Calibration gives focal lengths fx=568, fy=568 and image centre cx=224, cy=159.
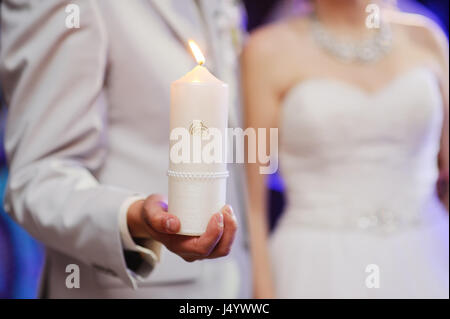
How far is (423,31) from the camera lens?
124cm

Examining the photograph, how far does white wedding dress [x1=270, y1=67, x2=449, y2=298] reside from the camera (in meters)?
1.16

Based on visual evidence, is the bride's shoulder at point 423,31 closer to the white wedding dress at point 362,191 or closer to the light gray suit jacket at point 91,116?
the white wedding dress at point 362,191

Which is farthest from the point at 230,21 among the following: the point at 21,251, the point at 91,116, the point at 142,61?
the point at 21,251

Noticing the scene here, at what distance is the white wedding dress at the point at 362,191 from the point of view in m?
1.16

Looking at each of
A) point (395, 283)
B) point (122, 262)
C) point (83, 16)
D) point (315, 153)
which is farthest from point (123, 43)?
point (395, 283)

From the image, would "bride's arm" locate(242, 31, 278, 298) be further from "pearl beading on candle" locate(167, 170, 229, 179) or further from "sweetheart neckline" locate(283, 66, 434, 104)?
"pearl beading on candle" locate(167, 170, 229, 179)

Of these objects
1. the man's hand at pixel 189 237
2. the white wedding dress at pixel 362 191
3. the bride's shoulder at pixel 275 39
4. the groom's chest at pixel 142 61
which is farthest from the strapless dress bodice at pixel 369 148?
the man's hand at pixel 189 237

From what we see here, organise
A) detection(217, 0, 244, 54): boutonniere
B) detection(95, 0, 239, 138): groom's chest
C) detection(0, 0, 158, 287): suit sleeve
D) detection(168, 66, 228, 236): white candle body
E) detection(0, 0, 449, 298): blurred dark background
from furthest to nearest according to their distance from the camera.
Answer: detection(0, 0, 449, 298): blurred dark background, detection(217, 0, 244, 54): boutonniere, detection(95, 0, 239, 138): groom's chest, detection(0, 0, 158, 287): suit sleeve, detection(168, 66, 228, 236): white candle body

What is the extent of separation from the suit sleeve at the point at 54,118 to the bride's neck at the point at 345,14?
2.22ft

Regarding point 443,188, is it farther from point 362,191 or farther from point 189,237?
point 189,237

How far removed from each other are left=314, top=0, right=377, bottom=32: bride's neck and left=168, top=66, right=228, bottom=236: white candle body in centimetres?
85

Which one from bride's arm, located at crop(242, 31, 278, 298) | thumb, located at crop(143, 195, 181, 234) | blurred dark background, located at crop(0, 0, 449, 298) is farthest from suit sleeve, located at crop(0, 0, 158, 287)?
blurred dark background, located at crop(0, 0, 449, 298)

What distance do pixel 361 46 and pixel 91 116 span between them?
72cm

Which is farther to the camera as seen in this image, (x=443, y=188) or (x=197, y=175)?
(x=443, y=188)
